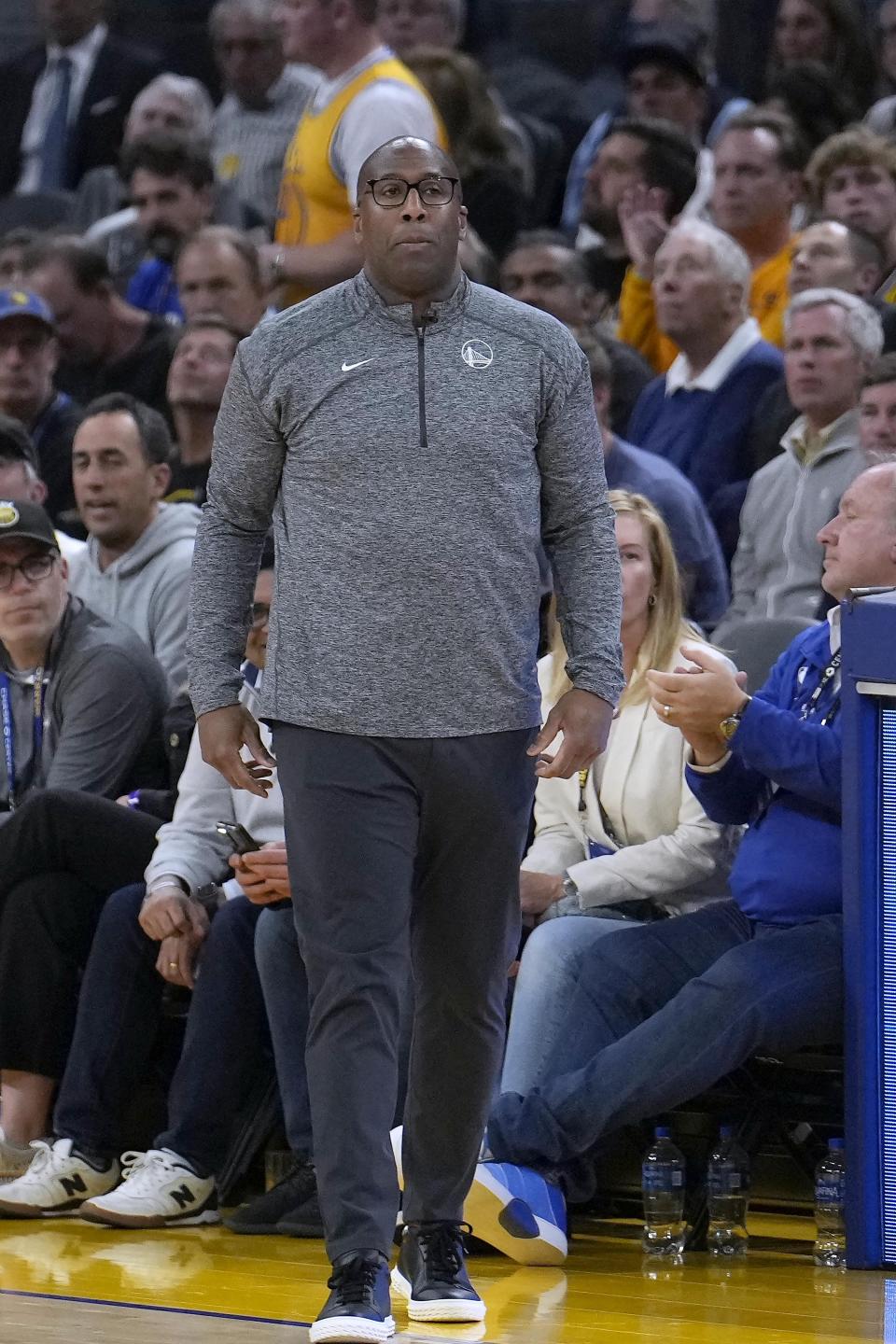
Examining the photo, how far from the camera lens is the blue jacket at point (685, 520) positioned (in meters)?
5.79

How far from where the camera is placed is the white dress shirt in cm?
1060

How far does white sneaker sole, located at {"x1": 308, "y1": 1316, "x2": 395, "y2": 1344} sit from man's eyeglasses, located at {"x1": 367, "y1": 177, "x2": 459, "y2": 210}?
1.56 m

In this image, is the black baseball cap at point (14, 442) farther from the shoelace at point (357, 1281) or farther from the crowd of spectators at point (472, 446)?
the shoelace at point (357, 1281)

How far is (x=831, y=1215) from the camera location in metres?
4.03

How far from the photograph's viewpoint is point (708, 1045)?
3.93 metres

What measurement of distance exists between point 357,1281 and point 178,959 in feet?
5.48

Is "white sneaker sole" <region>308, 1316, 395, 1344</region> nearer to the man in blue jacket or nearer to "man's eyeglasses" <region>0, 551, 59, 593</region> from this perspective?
the man in blue jacket

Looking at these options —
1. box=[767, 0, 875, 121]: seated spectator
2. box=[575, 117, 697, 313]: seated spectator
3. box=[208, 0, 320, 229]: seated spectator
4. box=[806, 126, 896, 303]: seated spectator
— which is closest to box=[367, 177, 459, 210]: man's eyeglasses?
box=[806, 126, 896, 303]: seated spectator

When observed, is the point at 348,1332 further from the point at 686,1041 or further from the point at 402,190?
the point at 402,190

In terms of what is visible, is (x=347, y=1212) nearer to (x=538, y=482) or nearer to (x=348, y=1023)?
(x=348, y=1023)

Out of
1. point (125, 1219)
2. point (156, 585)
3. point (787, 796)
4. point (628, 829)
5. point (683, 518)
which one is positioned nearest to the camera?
point (787, 796)

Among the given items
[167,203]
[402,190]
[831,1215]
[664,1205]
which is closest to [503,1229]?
[664,1205]

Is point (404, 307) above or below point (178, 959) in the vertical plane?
above

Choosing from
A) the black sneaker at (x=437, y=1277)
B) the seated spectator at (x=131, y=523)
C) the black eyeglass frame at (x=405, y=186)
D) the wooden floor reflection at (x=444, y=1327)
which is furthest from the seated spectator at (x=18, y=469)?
the black sneaker at (x=437, y=1277)
